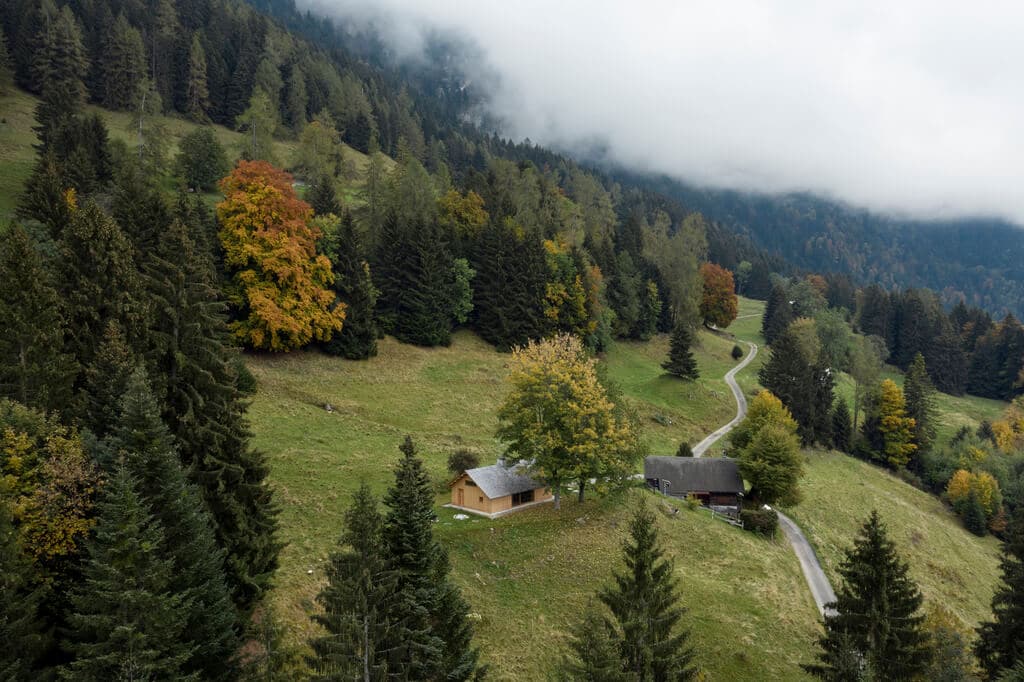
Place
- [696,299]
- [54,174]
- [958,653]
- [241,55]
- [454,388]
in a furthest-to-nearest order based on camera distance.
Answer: [241,55] < [696,299] < [454,388] < [54,174] < [958,653]

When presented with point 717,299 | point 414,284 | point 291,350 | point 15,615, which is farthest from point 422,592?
point 717,299

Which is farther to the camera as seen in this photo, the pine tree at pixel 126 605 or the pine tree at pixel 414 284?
the pine tree at pixel 414 284

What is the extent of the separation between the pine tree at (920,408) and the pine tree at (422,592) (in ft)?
266

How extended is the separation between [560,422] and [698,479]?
2091 cm

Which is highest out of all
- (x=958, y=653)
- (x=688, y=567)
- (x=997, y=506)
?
(x=958, y=653)

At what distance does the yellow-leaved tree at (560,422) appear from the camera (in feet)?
118

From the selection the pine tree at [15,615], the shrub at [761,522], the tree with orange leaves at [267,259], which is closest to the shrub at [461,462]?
the tree with orange leaves at [267,259]

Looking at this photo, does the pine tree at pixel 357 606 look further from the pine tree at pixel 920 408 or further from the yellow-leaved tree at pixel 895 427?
the pine tree at pixel 920 408

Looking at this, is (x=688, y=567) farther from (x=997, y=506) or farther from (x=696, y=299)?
(x=696, y=299)

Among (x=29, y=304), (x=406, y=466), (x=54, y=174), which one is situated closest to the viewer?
(x=406, y=466)

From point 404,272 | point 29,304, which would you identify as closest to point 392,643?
point 29,304

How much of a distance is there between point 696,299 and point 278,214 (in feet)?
242

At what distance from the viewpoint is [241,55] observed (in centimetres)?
12088

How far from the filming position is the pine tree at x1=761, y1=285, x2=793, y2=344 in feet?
393
